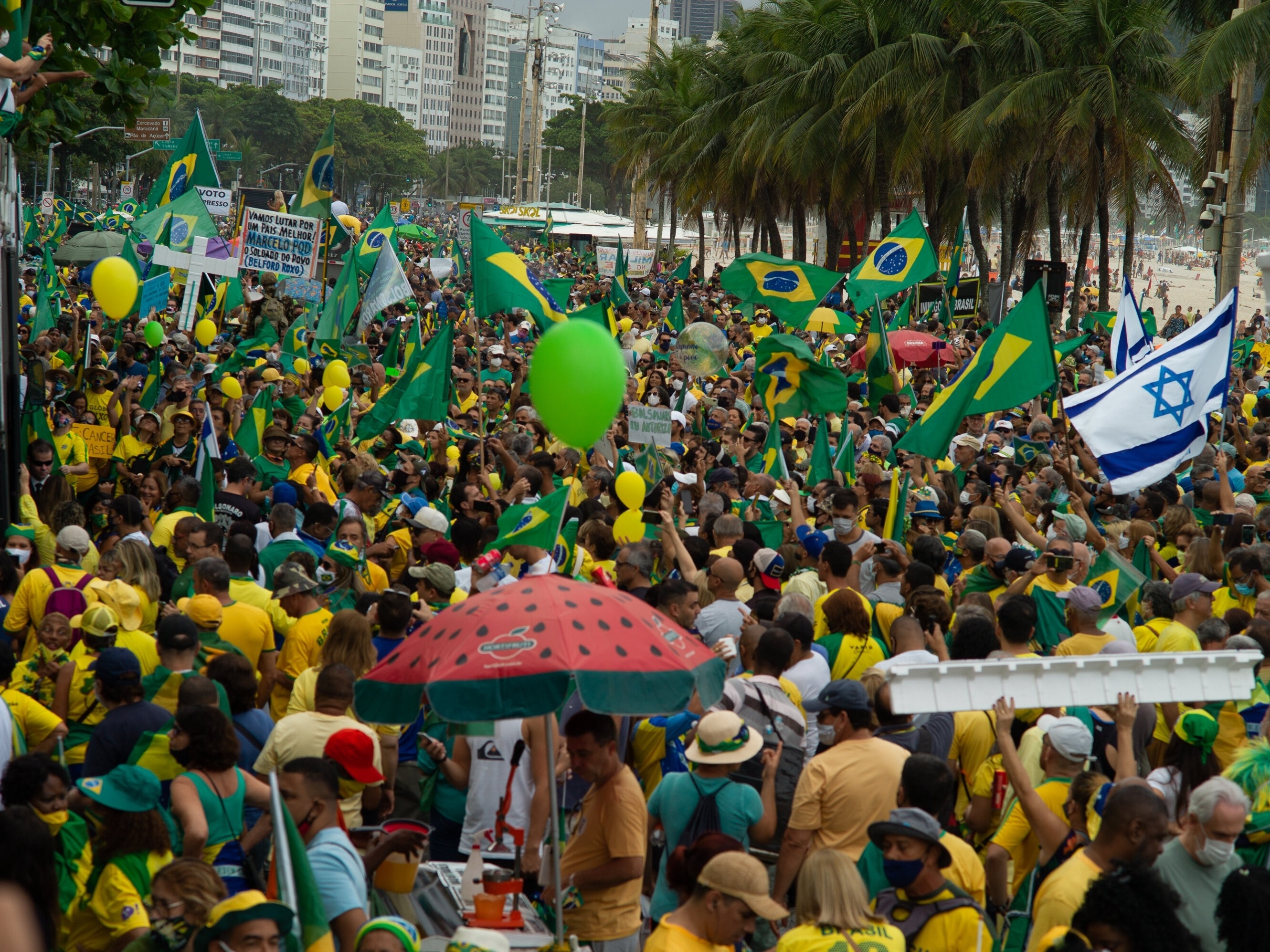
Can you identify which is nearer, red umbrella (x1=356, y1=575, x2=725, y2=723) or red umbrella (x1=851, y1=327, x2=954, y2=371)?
red umbrella (x1=356, y1=575, x2=725, y2=723)

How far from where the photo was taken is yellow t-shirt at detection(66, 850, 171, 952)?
162 inches

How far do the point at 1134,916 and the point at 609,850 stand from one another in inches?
66.2

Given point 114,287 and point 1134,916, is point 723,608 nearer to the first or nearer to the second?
point 1134,916

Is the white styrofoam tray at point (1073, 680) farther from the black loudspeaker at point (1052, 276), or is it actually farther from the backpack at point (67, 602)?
the black loudspeaker at point (1052, 276)

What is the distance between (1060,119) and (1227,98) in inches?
157

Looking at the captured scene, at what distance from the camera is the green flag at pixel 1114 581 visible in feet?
24.9

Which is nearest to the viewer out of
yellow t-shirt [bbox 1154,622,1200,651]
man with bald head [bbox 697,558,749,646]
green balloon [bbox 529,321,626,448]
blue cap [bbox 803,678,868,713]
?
green balloon [bbox 529,321,626,448]

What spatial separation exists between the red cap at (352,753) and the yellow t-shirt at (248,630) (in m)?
1.60

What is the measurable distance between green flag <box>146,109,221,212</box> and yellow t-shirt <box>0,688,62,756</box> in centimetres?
1241

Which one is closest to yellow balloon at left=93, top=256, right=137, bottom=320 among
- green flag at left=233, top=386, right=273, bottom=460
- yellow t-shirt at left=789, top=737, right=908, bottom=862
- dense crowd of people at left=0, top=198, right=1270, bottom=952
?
dense crowd of people at left=0, top=198, right=1270, bottom=952

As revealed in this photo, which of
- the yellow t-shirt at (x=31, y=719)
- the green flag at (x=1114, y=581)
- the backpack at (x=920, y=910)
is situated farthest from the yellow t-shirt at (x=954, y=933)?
the green flag at (x=1114, y=581)

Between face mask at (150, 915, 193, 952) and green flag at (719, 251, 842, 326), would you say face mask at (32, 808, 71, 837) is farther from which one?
green flag at (719, 251, 842, 326)

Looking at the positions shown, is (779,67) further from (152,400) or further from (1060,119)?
(152,400)

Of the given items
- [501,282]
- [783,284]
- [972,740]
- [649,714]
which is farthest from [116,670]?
[783,284]
